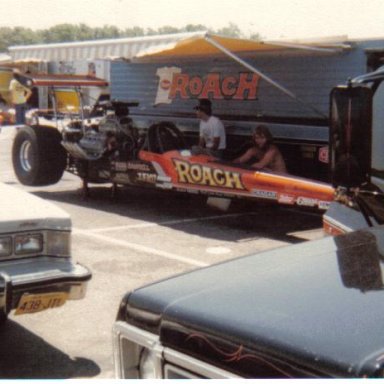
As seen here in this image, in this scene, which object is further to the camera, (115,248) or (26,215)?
(115,248)

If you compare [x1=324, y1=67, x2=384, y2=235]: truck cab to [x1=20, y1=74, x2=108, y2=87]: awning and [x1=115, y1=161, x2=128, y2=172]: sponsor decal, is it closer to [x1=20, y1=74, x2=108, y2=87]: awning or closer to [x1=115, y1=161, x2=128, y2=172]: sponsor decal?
[x1=115, y1=161, x2=128, y2=172]: sponsor decal

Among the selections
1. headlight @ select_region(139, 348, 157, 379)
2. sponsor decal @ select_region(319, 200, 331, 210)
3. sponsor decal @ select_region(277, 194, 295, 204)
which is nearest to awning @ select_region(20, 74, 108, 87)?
sponsor decal @ select_region(277, 194, 295, 204)

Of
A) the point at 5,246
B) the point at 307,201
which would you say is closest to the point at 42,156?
the point at 307,201

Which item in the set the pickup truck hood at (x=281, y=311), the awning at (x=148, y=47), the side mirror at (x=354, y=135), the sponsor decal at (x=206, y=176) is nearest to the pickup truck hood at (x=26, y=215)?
the side mirror at (x=354, y=135)

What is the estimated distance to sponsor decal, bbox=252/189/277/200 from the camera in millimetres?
7945

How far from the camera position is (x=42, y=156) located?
1048cm

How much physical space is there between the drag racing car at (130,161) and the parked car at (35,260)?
3798mm

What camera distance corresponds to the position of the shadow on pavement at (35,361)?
13.7 feet

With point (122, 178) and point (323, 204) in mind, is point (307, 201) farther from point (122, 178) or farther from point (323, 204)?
point (122, 178)

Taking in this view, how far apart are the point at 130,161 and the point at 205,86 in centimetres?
239

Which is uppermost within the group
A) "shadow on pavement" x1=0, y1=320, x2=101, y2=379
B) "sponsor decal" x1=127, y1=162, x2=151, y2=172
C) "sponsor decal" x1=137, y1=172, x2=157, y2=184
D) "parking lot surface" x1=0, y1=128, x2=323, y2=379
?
"sponsor decal" x1=127, y1=162, x2=151, y2=172

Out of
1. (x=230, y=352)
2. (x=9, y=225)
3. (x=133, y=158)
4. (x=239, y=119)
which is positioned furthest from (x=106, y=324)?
(x=239, y=119)

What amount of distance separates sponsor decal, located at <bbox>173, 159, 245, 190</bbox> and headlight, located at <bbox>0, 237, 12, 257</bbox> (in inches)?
171

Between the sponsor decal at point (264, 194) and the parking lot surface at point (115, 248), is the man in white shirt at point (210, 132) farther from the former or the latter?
the sponsor decal at point (264, 194)
